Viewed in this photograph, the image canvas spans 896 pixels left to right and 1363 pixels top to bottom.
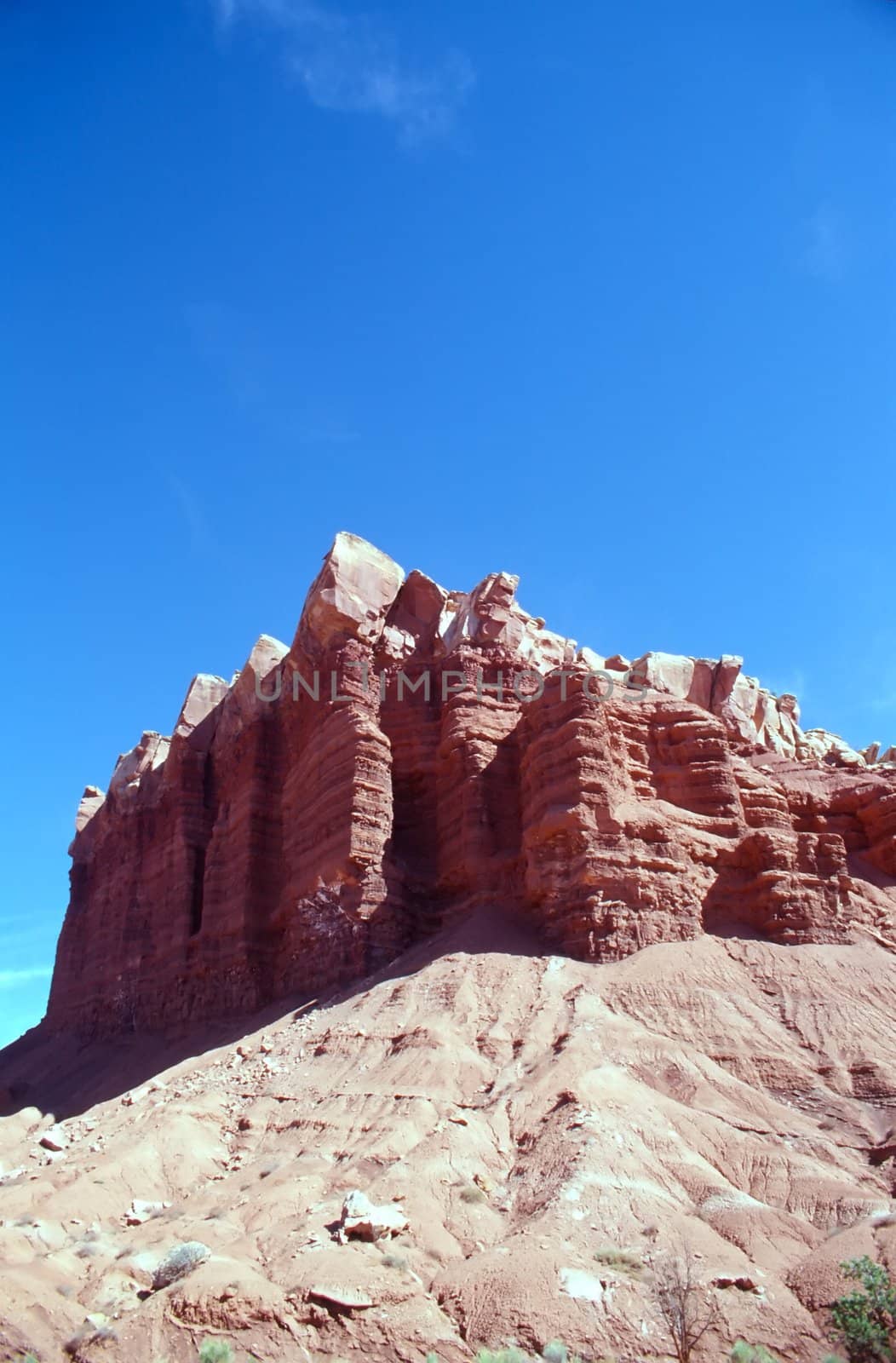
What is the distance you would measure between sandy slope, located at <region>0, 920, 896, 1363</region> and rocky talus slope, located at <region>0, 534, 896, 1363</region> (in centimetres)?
8

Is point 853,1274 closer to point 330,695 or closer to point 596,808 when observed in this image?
point 596,808

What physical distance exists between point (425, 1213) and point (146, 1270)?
4513mm

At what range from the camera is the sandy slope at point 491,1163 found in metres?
16.0

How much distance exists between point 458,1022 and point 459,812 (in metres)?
9.88

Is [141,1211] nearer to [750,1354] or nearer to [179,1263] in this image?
[179,1263]

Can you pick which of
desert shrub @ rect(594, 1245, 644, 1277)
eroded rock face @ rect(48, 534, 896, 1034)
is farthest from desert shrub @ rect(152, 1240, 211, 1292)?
eroded rock face @ rect(48, 534, 896, 1034)

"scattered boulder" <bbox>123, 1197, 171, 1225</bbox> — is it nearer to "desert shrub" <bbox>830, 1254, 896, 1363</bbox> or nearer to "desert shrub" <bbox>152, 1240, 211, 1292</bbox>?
"desert shrub" <bbox>152, 1240, 211, 1292</bbox>

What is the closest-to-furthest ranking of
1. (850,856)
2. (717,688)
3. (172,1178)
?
1. (172,1178)
2. (850,856)
3. (717,688)

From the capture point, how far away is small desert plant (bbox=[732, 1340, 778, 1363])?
14773mm

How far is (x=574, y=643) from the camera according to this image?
4462 cm

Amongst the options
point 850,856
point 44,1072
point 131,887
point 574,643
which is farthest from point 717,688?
point 44,1072

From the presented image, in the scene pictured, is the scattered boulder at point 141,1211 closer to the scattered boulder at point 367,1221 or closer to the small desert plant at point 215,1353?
the scattered boulder at point 367,1221

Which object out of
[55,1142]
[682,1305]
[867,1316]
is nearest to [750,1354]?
[682,1305]

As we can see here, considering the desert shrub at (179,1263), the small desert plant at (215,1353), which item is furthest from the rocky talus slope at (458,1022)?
the small desert plant at (215,1353)
